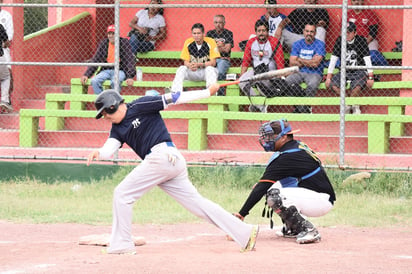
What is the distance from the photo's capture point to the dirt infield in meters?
7.11

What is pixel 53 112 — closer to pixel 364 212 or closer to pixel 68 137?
pixel 68 137

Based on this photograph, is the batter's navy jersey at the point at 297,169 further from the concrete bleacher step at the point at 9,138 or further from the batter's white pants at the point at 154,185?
the concrete bleacher step at the point at 9,138

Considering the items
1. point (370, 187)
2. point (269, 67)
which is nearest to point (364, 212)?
point (370, 187)

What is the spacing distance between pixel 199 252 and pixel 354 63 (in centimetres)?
705

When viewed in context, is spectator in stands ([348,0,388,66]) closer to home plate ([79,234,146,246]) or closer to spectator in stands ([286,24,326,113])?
spectator in stands ([286,24,326,113])

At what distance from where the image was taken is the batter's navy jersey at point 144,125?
26.0ft

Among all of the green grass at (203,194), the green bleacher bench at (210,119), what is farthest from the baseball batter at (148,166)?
the green bleacher bench at (210,119)

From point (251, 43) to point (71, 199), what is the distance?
455cm

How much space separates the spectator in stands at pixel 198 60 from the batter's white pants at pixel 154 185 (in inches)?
254

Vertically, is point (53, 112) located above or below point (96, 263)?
above

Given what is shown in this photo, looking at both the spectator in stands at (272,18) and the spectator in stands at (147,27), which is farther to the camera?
the spectator in stands at (147,27)

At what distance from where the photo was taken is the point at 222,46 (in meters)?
15.1

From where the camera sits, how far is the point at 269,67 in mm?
14312

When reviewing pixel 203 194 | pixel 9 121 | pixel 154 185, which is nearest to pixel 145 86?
pixel 9 121
